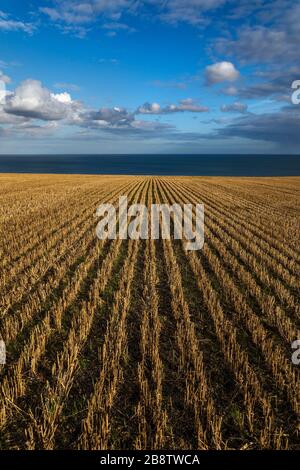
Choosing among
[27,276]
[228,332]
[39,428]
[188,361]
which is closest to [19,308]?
[27,276]

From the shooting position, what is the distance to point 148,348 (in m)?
5.61

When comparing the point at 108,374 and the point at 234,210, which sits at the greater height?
the point at 234,210

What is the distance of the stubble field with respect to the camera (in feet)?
12.7

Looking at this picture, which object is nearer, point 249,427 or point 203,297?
point 249,427

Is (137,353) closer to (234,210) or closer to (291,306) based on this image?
(291,306)

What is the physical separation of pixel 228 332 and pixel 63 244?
8249 mm

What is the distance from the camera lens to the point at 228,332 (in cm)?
618

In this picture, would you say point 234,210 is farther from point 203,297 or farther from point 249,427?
point 249,427

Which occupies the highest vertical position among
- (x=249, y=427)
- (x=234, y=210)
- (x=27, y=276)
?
(x=234, y=210)

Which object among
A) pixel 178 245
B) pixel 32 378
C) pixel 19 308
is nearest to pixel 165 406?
pixel 32 378

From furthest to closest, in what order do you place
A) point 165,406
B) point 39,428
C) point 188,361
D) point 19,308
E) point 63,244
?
1. point 63,244
2. point 19,308
3. point 188,361
4. point 165,406
5. point 39,428

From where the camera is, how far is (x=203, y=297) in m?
7.95

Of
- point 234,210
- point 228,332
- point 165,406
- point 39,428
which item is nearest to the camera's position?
point 39,428

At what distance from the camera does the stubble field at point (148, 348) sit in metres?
3.88
